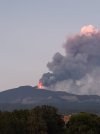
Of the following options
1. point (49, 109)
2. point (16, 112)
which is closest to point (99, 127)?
point (49, 109)

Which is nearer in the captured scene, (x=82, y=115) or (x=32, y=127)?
(x=32, y=127)

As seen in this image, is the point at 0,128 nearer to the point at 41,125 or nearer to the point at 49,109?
the point at 41,125

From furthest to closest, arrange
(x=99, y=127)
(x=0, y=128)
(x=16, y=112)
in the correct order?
(x=16, y=112), (x=99, y=127), (x=0, y=128)

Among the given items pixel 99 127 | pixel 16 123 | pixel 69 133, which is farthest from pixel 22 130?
pixel 99 127

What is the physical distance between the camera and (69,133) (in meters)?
90.6

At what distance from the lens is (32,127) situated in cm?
8869

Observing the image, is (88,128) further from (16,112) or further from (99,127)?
(16,112)

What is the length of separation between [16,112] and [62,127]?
11.4 metres

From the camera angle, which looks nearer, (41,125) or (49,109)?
(41,125)

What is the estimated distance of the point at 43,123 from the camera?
90500mm

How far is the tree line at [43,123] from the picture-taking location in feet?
290

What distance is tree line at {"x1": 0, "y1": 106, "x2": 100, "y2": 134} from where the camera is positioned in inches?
3484

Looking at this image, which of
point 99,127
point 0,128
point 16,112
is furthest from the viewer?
point 16,112

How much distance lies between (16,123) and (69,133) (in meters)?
10.9
